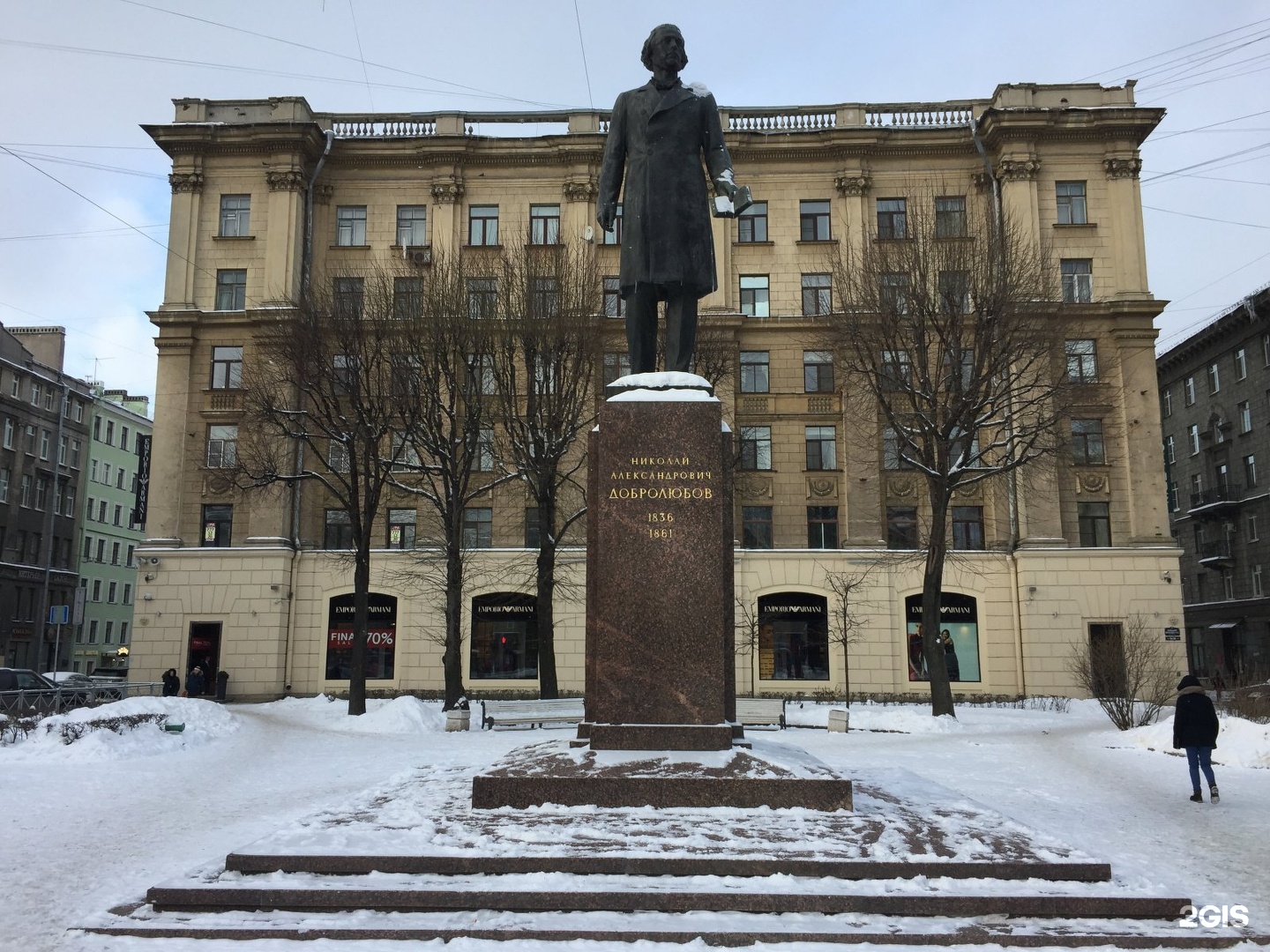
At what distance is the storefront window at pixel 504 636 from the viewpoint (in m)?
36.2

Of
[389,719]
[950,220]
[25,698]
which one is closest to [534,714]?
[389,719]

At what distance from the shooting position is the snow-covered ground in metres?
7.83

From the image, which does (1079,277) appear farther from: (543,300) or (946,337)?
(543,300)

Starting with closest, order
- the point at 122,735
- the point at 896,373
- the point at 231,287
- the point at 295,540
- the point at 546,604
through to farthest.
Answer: the point at 122,735, the point at 896,373, the point at 546,604, the point at 295,540, the point at 231,287

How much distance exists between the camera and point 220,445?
36875 millimetres

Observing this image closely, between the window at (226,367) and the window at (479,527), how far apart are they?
10189mm

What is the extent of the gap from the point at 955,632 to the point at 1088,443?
→ 8439mm

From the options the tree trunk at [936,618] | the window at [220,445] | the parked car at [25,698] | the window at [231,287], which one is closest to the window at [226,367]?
the window at [220,445]

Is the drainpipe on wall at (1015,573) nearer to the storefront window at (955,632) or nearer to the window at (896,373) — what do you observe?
the storefront window at (955,632)

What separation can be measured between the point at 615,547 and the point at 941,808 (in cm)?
368

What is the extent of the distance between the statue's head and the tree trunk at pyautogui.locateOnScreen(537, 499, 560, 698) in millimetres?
17271

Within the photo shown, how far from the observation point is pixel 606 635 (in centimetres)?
877

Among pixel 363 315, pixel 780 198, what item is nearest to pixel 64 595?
pixel 363 315

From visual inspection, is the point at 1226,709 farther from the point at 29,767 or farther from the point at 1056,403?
the point at 29,767
